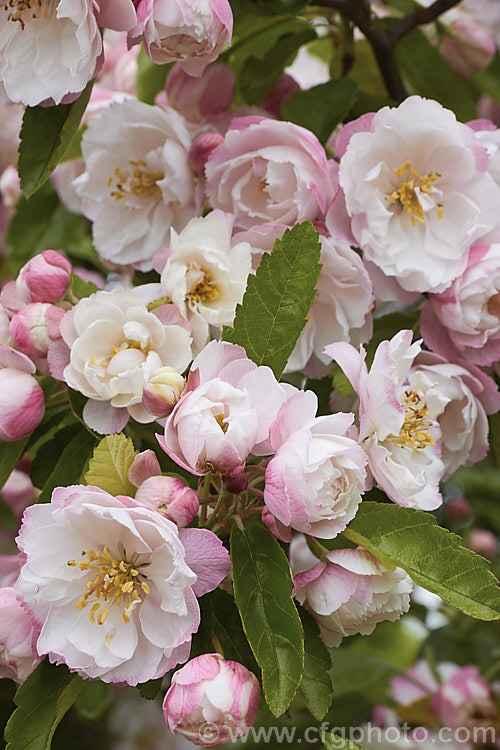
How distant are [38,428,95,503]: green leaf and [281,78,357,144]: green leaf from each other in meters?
0.46

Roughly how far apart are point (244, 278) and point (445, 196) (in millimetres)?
A: 229

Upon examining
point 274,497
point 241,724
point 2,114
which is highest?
point 274,497

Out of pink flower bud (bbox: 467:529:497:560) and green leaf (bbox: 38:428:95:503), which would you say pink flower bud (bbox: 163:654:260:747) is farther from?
pink flower bud (bbox: 467:529:497:560)

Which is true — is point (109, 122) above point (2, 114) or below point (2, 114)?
above

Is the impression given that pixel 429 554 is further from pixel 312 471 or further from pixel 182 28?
pixel 182 28

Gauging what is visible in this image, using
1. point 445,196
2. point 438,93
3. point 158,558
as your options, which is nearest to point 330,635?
point 158,558

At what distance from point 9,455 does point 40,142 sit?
11.7 inches

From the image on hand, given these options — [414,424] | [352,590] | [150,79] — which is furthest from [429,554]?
[150,79]

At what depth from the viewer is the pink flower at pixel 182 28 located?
2.36 ft

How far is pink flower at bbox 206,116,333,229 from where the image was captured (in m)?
0.85

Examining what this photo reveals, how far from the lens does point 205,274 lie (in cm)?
81

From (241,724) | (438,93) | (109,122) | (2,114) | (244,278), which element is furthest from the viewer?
(2,114)

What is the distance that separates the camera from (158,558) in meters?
0.64

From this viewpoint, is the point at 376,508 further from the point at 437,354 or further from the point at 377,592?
the point at 437,354
